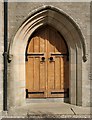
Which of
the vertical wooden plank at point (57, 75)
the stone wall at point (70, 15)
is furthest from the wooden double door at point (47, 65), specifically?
the stone wall at point (70, 15)

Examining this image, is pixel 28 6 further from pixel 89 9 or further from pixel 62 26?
pixel 89 9

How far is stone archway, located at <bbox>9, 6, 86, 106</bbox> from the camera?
21.8 ft

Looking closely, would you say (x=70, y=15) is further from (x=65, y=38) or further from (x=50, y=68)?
(x=50, y=68)

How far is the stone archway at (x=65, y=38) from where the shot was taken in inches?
262

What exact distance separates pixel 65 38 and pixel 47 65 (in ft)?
3.22

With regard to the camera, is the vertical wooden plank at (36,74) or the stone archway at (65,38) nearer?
the stone archway at (65,38)

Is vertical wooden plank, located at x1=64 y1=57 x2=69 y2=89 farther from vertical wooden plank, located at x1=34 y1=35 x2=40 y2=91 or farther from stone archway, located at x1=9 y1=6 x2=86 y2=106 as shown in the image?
vertical wooden plank, located at x1=34 y1=35 x2=40 y2=91

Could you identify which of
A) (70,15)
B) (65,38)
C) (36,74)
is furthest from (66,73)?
(70,15)

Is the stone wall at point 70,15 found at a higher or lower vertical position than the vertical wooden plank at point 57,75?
higher

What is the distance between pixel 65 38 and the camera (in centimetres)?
713

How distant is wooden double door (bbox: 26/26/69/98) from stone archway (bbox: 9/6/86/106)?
268mm

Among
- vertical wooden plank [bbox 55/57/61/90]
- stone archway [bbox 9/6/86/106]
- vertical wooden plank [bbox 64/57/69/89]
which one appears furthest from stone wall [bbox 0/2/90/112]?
vertical wooden plank [bbox 55/57/61/90]

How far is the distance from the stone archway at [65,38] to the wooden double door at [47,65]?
268 millimetres

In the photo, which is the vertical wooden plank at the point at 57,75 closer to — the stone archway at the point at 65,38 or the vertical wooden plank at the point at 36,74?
the stone archway at the point at 65,38
